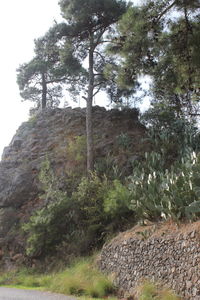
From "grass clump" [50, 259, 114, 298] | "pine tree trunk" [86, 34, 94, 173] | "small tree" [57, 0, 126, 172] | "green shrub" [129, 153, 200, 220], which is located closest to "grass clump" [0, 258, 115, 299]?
"grass clump" [50, 259, 114, 298]

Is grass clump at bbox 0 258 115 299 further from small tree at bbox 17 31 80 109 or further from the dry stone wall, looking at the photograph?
small tree at bbox 17 31 80 109

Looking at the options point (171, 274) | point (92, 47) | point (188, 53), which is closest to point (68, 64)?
point (92, 47)

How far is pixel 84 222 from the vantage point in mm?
13430

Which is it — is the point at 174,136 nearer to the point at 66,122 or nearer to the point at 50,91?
the point at 66,122

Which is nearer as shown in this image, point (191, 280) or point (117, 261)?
point (191, 280)

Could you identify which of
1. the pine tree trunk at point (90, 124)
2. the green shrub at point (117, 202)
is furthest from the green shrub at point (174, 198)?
the pine tree trunk at point (90, 124)

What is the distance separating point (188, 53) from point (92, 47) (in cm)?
1126

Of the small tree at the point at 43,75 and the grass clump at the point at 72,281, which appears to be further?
the small tree at the point at 43,75

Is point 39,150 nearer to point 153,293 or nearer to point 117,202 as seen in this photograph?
point 117,202

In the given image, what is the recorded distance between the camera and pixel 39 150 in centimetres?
1977

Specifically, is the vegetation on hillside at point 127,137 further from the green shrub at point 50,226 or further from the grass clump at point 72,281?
the grass clump at point 72,281

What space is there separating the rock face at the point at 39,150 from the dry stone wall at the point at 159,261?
6092mm

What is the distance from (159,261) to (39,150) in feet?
42.2

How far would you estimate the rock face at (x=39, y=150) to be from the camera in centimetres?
1608
